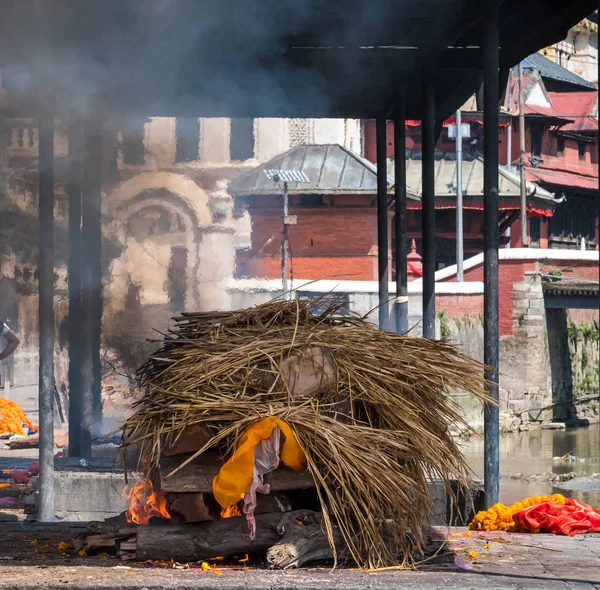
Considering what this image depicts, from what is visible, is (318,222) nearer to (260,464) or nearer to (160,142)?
(160,142)

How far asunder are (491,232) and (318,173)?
26.8 meters

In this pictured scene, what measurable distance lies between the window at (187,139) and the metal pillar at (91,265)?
22.4 meters

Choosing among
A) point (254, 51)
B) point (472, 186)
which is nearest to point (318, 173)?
point (472, 186)

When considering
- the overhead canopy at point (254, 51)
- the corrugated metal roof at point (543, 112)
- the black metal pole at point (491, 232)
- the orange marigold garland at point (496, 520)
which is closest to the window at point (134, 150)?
the overhead canopy at point (254, 51)

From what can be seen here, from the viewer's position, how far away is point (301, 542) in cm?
596

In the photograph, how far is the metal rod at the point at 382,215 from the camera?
12.2m

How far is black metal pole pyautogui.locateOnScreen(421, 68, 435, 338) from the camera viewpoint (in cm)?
1018

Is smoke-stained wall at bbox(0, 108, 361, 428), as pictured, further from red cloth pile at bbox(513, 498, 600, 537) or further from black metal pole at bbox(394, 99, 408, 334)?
red cloth pile at bbox(513, 498, 600, 537)

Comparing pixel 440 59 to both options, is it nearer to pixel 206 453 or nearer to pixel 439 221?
pixel 206 453

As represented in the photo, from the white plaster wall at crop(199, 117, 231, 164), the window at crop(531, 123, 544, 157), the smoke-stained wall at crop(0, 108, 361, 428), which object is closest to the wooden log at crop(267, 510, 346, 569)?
the smoke-stained wall at crop(0, 108, 361, 428)

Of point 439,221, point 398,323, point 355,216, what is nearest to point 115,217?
point 355,216

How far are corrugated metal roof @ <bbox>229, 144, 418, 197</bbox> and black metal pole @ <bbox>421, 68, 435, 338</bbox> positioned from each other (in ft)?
73.3

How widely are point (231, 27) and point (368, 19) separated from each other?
1.18 m

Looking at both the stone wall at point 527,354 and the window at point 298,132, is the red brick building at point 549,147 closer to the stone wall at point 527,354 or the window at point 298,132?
the window at point 298,132
